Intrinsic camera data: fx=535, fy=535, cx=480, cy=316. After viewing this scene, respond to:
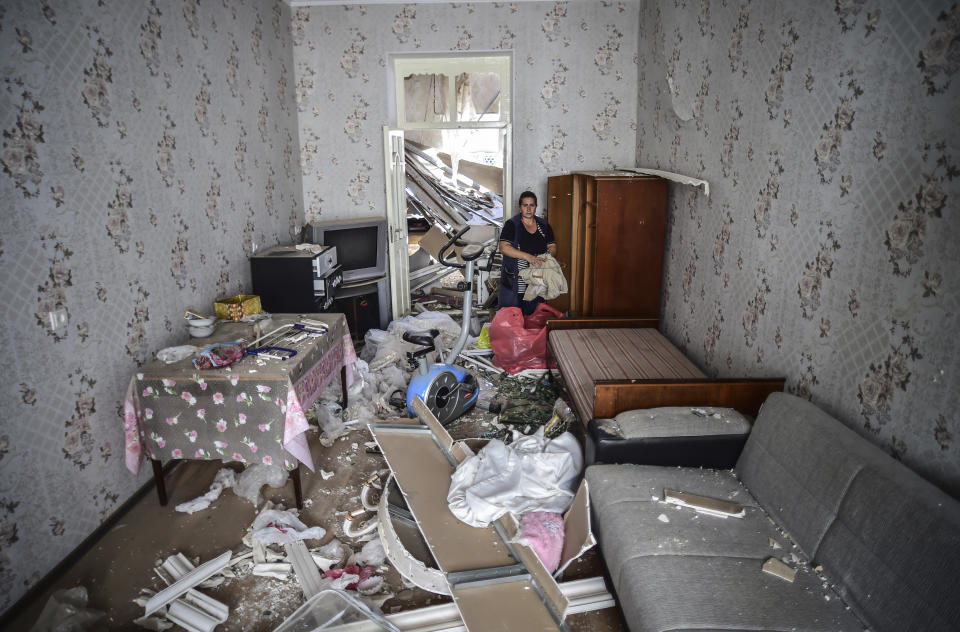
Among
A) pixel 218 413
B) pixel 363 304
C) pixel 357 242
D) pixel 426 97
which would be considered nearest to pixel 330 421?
pixel 218 413

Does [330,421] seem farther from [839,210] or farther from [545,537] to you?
[839,210]

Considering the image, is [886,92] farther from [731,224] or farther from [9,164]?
[9,164]

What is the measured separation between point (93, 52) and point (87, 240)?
872 millimetres

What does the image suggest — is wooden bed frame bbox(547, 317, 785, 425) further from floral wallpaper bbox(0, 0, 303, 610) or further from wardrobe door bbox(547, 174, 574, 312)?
floral wallpaper bbox(0, 0, 303, 610)

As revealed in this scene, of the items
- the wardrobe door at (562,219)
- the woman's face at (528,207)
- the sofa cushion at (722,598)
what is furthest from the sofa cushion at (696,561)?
the woman's face at (528,207)

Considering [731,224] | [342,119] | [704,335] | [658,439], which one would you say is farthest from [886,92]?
[342,119]

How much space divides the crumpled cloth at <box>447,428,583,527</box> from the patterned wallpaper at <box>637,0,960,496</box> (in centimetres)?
106

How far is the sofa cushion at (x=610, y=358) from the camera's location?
9.49 feet

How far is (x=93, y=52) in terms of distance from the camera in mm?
2457

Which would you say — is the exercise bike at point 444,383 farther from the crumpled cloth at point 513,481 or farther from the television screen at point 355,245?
the television screen at point 355,245

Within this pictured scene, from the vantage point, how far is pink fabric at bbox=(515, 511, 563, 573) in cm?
205

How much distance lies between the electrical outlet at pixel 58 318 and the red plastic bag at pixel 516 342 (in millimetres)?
2708

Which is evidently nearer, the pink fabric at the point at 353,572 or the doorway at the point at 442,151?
the pink fabric at the point at 353,572

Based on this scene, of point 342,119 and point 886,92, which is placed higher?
point 342,119
